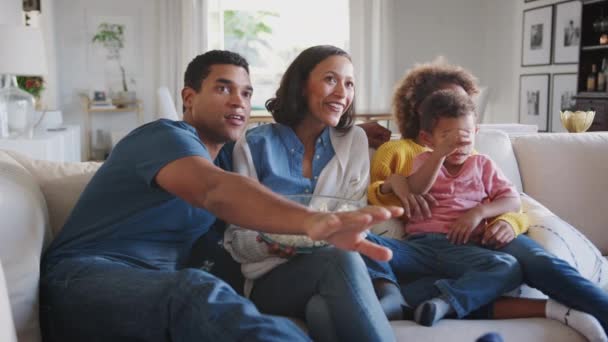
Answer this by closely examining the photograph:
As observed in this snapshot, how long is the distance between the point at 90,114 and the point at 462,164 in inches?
237

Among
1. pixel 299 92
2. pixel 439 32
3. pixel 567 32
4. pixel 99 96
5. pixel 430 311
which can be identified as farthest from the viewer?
pixel 439 32

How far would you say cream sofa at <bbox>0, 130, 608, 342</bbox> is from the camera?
144cm

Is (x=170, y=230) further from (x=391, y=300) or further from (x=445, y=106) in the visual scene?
(x=445, y=106)

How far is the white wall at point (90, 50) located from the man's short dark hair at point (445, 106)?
5.74m

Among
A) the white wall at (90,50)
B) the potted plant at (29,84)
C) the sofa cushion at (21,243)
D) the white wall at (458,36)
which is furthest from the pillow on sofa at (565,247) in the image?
the white wall at (90,50)

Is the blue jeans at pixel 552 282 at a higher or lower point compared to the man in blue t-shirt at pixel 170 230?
lower

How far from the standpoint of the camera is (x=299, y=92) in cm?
202

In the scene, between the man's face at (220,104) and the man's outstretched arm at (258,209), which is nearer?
the man's outstretched arm at (258,209)

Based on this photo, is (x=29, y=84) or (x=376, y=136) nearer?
(x=376, y=136)

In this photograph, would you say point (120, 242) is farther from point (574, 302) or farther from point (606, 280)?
point (606, 280)

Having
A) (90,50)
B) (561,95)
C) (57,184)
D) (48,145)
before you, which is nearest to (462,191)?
(57,184)

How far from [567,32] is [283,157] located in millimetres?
5004

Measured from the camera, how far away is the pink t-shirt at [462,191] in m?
1.94

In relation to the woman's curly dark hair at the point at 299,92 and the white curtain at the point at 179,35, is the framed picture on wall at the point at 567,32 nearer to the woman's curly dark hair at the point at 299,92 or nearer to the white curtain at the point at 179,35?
the white curtain at the point at 179,35
